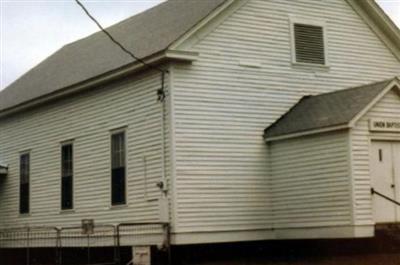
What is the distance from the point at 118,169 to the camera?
24.9m

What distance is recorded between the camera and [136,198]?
23750 mm

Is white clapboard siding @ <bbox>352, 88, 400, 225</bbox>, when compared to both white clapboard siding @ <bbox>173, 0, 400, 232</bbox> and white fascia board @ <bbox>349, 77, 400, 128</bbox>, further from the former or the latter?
white clapboard siding @ <bbox>173, 0, 400, 232</bbox>

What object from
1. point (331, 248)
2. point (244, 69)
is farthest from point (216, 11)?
point (331, 248)

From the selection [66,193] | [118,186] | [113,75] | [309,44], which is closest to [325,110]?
[309,44]

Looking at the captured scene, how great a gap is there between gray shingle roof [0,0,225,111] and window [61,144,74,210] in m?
2.07

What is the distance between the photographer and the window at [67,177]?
90.2 feet

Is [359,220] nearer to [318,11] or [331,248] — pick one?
[331,248]

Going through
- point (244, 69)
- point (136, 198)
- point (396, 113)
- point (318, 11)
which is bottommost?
point (136, 198)

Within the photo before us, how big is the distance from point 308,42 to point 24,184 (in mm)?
11860

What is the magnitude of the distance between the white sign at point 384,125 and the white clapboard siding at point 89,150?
544 cm

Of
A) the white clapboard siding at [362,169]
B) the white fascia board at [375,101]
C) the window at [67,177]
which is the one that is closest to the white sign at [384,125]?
the white clapboard siding at [362,169]

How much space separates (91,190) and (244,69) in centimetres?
626

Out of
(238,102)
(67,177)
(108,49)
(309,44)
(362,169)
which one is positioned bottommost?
(362,169)

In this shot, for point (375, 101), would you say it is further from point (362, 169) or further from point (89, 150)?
point (89, 150)
